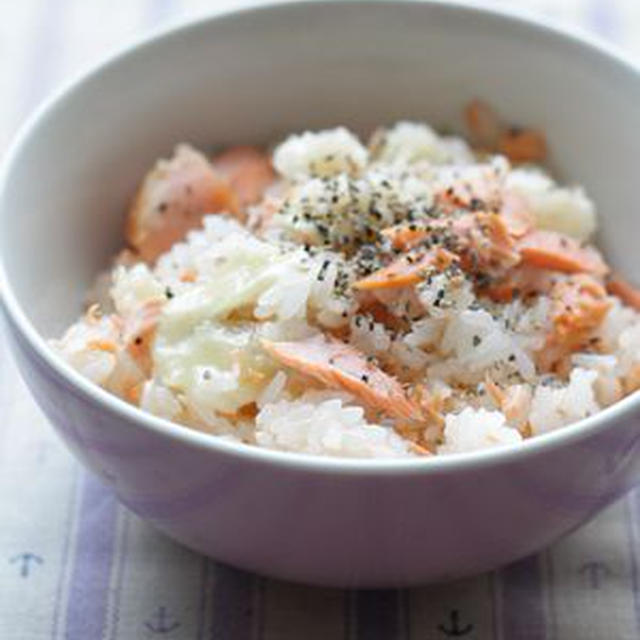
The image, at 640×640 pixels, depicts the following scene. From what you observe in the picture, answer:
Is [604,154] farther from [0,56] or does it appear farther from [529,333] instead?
[0,56]

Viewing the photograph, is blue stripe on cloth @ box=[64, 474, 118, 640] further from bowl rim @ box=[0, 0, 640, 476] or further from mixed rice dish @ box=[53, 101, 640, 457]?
bowl rim @ box=[0, 0, 640, 476]

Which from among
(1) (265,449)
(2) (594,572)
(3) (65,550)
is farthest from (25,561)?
(2) (594,572)

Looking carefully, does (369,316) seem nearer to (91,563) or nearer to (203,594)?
(203,594)

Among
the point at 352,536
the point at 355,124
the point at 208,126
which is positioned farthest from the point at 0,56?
the point at 352,536

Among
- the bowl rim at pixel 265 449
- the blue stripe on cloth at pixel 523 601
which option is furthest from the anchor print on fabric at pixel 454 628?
the bowl rim at pixel 265 449

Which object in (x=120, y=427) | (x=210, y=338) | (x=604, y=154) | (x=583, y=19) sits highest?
(x=583, y=19)
